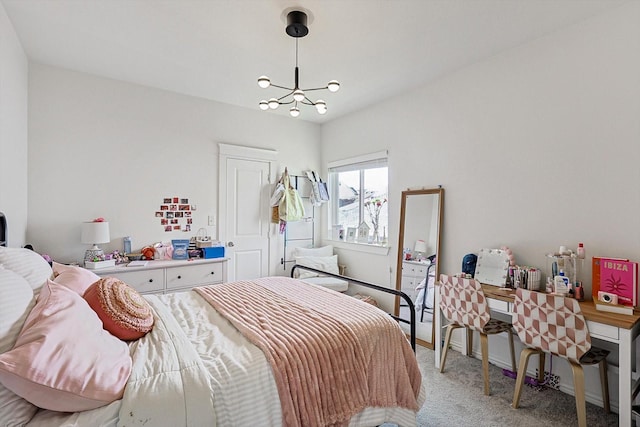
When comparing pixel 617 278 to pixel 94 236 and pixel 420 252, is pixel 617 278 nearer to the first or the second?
pixel 420 252

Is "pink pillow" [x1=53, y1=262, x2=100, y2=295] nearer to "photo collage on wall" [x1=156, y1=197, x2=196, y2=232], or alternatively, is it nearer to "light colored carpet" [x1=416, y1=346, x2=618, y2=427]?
"photo collage on wall" [x1=156, y1=197, x2=196, y2=232]

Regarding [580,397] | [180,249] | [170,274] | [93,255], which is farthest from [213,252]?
[580,397]

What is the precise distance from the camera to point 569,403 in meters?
2.22

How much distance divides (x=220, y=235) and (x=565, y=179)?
3.64 meters

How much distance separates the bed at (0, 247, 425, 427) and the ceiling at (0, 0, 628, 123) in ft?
6.09

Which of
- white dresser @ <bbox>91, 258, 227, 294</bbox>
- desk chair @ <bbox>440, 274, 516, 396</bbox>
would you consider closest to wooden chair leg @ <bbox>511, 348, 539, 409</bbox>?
desk chair @ <bbox>440, 274, 516, 396</bbox>

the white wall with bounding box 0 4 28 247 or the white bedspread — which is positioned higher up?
the white wall with bounding box 0 4 28 247

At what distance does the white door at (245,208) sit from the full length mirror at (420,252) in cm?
192

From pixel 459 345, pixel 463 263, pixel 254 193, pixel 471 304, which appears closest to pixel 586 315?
pixel 471 304

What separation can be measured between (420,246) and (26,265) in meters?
3.19

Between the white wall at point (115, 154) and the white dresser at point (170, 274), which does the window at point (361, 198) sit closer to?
the white wall at point (115, 154)

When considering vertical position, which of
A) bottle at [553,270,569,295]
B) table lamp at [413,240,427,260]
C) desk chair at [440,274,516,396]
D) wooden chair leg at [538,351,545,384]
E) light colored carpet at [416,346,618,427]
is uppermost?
table lamp at [413,240,427,260]

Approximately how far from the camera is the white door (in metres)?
4.03

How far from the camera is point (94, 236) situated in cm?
291
